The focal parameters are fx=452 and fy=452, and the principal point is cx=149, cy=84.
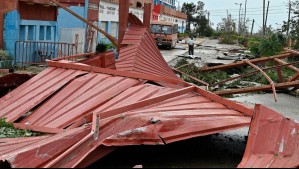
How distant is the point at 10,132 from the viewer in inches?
239

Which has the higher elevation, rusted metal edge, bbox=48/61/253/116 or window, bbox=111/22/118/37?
window, bbox=111/22/118/37

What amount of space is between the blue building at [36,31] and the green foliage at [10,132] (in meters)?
10.7

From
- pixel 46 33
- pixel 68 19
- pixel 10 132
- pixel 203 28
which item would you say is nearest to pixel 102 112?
pixel 10 132

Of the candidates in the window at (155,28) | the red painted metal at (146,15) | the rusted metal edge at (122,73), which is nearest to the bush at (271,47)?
the window at (155,28)

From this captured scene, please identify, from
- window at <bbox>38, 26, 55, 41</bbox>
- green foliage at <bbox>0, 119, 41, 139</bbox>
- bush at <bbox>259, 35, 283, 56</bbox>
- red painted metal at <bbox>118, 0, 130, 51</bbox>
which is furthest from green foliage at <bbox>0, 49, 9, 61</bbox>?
bush at <bbox>259, 35, 283, 56</bbox>

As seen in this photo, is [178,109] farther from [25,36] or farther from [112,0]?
[112,0]

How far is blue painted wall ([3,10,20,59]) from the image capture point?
16359 millimetres

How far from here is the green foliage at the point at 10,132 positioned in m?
5.91

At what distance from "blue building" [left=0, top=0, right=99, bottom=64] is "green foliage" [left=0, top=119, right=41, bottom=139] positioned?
10717 mm

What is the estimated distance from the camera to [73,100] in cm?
650

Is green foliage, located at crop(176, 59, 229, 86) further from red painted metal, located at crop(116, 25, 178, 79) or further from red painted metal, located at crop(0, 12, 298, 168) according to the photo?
red painted metal, located at crop(0, 12, 298, 168)

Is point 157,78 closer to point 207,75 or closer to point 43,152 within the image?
point 43,152

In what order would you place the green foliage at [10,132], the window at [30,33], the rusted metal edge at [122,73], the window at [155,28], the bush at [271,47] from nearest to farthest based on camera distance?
the green foliage at [10,132] < the rusted metal edge at [122,73] < the window at [30,33] < the bush at [271,47] < the window at [155,28]

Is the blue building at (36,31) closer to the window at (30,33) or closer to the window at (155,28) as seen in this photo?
the window at (30,33)
